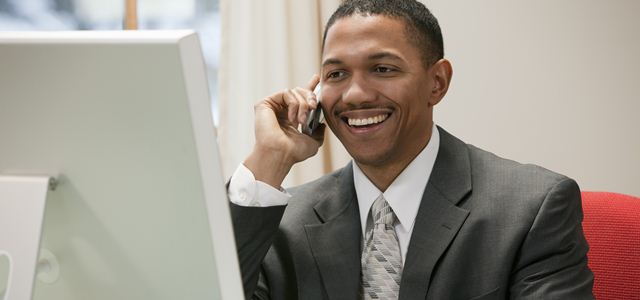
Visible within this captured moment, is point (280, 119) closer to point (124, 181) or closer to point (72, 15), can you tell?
point (124, 181)

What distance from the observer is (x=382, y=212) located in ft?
5.15

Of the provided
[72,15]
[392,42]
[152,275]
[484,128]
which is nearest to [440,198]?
[392,42]

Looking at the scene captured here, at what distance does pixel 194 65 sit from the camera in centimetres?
82

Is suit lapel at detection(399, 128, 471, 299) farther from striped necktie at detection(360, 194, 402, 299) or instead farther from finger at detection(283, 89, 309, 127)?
finger at detection(283, 89, 309, 127)

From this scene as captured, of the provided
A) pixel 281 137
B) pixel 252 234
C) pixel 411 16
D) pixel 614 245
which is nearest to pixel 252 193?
pixel 252 234

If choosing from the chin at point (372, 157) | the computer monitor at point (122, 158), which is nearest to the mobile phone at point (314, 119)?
the chin at point (372, 157)

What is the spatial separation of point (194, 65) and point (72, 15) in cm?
261

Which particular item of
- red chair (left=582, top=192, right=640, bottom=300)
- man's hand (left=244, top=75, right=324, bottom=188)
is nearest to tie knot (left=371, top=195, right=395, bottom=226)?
man's hand (left=244, top=75, right=324, bottom=188)

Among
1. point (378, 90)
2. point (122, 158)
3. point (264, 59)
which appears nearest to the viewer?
point (122, 158)

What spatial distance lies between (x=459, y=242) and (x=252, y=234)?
1.28 feet

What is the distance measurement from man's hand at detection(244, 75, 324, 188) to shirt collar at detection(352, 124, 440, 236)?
0.45ft

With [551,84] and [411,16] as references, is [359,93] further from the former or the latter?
[551,84]

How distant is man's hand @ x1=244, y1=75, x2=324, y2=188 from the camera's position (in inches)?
58.3

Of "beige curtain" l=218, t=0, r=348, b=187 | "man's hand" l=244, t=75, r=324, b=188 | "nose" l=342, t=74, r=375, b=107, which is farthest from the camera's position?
"beige curtain" l=218, t=0, r=348, b=187
